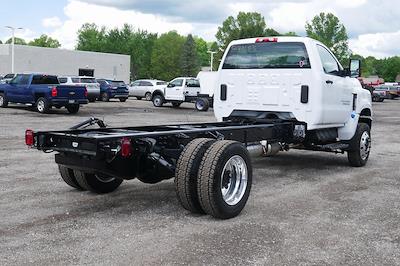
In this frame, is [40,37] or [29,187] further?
[40,37]

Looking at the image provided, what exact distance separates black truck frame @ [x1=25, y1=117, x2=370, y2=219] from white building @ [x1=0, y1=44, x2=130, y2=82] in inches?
2122

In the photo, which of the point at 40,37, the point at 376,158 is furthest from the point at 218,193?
the point at 40,37

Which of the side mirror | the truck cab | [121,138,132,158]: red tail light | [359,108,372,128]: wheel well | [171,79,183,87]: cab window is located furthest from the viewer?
[171,79,183,87]: cab window

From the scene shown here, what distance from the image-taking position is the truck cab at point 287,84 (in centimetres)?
839

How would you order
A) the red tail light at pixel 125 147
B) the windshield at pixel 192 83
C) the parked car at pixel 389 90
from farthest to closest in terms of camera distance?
the parked car at pixel 389 90, the windshield at pixel 192 83, the red tail light at pixel 125 147

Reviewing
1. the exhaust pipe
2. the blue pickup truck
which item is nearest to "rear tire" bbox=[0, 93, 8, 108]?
the blue pickup truck

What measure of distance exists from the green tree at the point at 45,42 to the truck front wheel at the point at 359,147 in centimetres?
14866

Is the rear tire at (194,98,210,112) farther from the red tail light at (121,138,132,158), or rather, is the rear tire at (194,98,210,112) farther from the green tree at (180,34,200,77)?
the green tree at (180,34,200,77)

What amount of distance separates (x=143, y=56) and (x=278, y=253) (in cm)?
11561

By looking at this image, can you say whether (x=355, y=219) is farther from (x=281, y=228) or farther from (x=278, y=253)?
(x=278, y=253)

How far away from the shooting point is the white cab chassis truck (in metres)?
5.72

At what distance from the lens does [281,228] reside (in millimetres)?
5605

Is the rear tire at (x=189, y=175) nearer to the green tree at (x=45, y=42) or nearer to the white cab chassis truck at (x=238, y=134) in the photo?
the white cab chassis truck at (x=238, y=134)

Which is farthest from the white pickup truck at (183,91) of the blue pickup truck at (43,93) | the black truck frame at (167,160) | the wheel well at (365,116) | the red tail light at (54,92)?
the black truck frame at (167,160)
